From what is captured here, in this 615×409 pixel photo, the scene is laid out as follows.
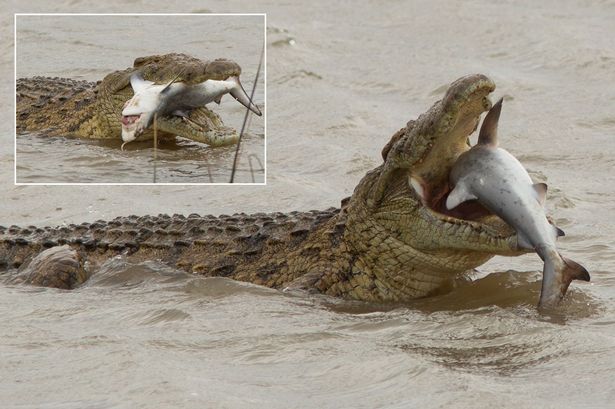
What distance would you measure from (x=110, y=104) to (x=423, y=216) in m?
5.10

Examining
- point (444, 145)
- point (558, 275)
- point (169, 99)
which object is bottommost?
point (558, 275)

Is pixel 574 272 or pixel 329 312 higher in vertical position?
pixel 574 272

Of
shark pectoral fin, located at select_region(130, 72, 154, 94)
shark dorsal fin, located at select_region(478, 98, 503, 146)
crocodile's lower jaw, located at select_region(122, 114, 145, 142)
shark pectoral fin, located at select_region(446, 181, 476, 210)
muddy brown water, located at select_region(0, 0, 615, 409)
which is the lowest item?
muddy brown water, located at select_region(0, 0, 615, 409)

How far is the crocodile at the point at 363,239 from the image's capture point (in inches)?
314

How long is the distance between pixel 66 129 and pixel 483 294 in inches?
209

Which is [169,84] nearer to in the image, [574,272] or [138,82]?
[138,82]

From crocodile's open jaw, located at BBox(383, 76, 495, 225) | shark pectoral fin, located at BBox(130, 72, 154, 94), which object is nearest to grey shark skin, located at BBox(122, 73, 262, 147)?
shark pectoral fin, located at BBox(130, 72, 154, 94)

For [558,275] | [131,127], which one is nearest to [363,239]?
[558,275]

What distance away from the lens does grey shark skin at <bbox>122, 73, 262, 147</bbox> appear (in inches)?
427

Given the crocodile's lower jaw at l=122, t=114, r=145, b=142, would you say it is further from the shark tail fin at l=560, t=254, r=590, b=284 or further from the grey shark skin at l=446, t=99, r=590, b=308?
the shark tail fin at l=560, t=254, r=590, b=284

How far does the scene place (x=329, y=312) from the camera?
27.4 feet

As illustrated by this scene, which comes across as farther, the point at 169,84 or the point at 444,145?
the point at 169,84

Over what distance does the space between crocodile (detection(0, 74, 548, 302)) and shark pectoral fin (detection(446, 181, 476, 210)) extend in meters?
0.10

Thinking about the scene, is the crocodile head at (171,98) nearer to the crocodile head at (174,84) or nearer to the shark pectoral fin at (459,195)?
the crocodile head at (174,84)
